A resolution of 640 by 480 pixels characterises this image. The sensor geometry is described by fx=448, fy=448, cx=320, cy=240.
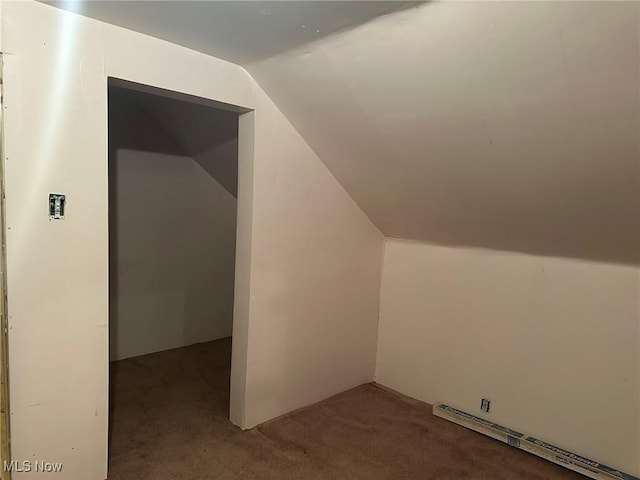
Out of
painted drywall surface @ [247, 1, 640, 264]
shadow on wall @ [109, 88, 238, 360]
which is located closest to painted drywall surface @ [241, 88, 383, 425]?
painted drywall surface @ [247, 1, 640, 264]

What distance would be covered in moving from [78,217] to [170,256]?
6.00 ft

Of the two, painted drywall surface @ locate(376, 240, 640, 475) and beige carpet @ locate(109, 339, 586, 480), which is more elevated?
painted drywall surface @ locate(376, 240, 640, 475)

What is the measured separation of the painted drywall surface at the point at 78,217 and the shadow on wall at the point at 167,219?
2.38 feet

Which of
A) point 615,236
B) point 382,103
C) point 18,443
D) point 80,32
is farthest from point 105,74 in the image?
point 615,236

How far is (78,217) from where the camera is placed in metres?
1.81

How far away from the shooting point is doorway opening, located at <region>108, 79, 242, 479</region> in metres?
2.92

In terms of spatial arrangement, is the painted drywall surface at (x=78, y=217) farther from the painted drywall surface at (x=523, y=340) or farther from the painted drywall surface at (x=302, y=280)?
the painted drywall surface at (x=523, y=340)

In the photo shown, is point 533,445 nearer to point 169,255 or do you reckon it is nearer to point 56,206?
point 56,206

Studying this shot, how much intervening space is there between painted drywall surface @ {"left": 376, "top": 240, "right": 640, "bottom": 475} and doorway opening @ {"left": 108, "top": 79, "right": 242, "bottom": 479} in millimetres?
1275

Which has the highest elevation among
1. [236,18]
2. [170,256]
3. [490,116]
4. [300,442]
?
[236,18]

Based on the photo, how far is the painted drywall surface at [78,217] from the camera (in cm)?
167
